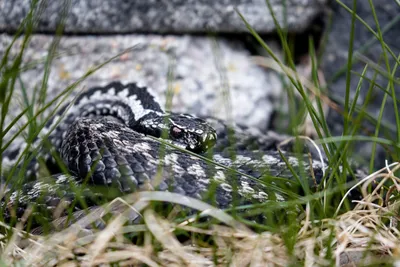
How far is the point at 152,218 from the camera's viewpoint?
243 cm

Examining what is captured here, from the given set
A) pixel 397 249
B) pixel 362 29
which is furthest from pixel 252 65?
pixel 397 249

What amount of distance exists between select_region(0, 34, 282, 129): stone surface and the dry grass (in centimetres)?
239

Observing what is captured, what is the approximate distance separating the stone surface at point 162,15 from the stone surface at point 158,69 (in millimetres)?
99

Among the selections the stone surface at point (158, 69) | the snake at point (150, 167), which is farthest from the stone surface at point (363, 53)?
the snake at point (150, 167)

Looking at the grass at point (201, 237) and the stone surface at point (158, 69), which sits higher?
the stone surface at point (158, 69)

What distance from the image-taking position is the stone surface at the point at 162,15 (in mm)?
4906

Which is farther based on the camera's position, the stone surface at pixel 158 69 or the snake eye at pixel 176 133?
the stone surface at pixel 158 69

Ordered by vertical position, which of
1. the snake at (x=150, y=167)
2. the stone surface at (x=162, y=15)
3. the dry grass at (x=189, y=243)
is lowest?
the dry grass at (x=189, y=243)

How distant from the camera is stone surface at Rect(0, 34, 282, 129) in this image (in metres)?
4.96

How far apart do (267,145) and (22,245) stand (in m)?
2.21

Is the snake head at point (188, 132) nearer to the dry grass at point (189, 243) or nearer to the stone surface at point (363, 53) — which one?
the dry grass at point (189, 243)

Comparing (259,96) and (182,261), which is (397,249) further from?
(259,96)

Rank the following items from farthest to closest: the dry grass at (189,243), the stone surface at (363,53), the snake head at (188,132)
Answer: the stone surface at (363,53) → the snake head at (188,132) → the dry grass at (189,243)

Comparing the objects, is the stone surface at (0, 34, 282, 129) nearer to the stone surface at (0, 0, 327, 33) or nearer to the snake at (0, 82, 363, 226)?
the stone surface at (0, 0, 327, 33)
